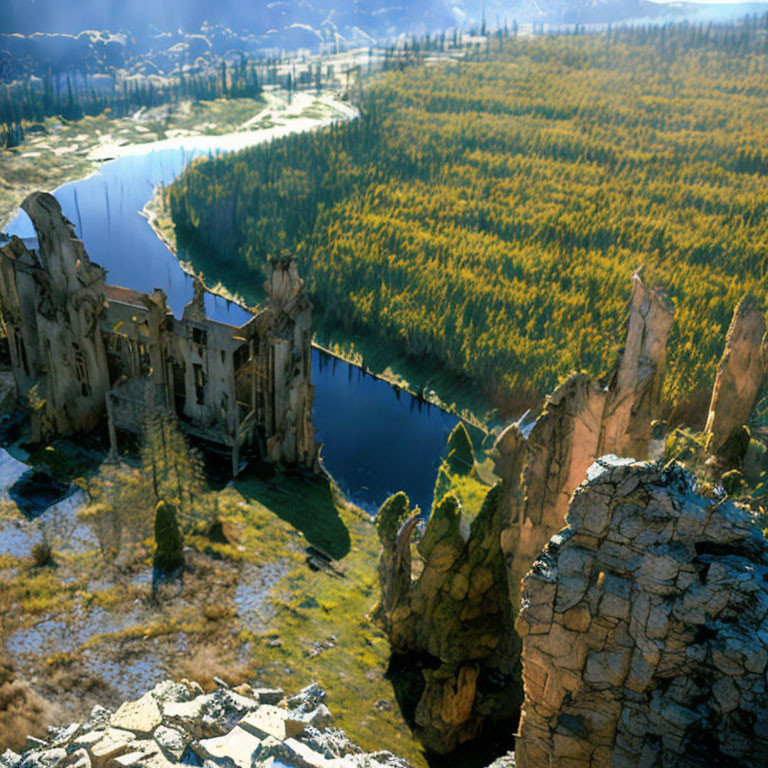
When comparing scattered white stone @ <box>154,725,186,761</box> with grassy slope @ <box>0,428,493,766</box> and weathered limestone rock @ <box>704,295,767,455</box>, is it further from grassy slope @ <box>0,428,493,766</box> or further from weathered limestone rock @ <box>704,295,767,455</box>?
weathered limestone rock @ <box>704,295,767,455</box>

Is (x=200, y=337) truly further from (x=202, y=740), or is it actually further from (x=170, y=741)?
(x=170, y=741)

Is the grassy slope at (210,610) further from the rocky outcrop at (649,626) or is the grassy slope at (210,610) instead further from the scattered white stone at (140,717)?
the rocky outcrop at (649,626)

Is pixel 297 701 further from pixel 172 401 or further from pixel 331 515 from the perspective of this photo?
pixel 172 401

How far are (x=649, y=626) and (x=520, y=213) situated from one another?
63.7 meters

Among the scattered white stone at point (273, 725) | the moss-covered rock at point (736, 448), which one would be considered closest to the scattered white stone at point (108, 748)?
the scattered white stone at point (273, 725)

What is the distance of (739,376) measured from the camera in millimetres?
25078

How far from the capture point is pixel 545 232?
65.8m

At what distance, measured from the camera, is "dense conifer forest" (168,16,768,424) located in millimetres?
49469

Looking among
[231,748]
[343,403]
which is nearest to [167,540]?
[231,748]

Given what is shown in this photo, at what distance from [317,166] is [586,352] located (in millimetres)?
52379

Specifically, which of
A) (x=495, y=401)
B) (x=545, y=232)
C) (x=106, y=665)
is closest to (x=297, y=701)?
(x=106, y=665)

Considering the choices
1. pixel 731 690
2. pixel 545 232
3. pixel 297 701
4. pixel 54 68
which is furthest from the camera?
pixel 54 68

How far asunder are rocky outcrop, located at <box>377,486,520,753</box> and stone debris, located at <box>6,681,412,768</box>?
3535 millimetres

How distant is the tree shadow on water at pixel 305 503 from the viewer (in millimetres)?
30392
